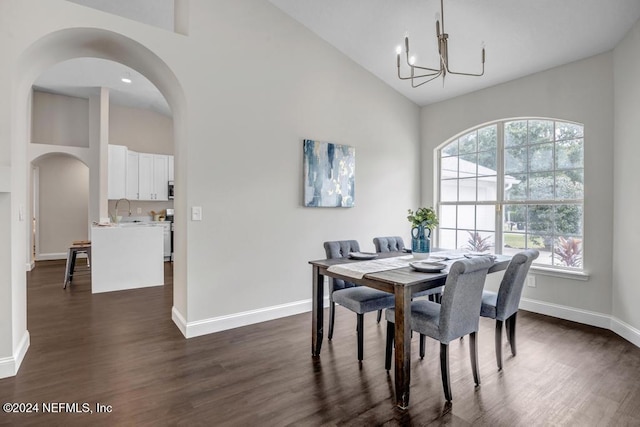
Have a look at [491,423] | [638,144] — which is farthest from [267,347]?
[638,144]

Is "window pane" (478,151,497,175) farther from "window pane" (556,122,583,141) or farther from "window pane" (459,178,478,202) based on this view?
"window pane" (556,122,583,141)

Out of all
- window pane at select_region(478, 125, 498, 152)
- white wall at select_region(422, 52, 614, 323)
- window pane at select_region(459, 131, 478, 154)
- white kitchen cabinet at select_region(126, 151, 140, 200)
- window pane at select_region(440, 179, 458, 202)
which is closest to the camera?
white wall at select_region(422, 52, 614, 323)

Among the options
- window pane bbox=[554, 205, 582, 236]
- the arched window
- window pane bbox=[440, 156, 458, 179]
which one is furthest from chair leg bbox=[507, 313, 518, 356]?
window pane bbox=[440, 156, 458, 179]

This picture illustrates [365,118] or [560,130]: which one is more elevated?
[365,118]

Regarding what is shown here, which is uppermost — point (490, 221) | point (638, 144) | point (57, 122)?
point (57, 122)

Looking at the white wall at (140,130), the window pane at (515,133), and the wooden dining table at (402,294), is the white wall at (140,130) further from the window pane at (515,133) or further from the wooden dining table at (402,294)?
the window pane at (515,133)

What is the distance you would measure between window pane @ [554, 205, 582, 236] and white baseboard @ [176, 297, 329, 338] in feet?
9.80

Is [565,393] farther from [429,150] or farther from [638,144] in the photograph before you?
[429,150]

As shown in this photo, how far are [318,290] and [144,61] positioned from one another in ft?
8.54

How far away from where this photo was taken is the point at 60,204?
7.34 meters

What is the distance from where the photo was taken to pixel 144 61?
9.81 feet

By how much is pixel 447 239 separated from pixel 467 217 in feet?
1.54

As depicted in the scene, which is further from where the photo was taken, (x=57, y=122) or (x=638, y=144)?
(x=57, y=122)

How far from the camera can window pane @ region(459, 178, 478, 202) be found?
4500 mm
